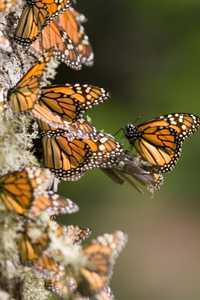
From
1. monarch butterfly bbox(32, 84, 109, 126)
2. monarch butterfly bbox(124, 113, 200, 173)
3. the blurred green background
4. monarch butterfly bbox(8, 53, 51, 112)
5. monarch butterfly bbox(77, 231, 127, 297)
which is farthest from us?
the blurred green background

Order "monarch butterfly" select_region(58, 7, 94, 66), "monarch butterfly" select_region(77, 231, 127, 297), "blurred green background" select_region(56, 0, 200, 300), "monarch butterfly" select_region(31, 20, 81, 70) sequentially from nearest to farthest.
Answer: "monarch butterfly" select_region(77, 231, 127, 297) < "monarch butterfly" select_region(31, 20, 81, 70) < "monarch butterfly" select_region(58, 7, 94, 66) < "blurred green background" select_region(56, 0, 200, 300)

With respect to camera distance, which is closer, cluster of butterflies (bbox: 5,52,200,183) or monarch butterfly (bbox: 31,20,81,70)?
cluster of butterflies (bbox: 5,52,200,183)

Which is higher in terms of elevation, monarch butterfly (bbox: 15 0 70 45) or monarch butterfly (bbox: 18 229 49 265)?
monarch butterfly (bbox: 15 0 70 45)

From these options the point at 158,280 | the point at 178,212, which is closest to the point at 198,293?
the point at 158,280

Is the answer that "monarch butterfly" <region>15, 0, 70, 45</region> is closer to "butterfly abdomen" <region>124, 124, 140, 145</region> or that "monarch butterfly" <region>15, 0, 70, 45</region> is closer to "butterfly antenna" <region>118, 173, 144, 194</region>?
"butterfly antenna" <region>118, 173, 144, 194</region>

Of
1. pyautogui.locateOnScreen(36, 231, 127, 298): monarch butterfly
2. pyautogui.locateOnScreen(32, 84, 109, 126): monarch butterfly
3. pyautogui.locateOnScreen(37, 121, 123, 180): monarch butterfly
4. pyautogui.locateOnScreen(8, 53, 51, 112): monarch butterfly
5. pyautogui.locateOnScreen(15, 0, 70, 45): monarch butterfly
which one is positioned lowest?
pyautogui.locateOnScreen(36, 231, 127, 298): monarch butterfly

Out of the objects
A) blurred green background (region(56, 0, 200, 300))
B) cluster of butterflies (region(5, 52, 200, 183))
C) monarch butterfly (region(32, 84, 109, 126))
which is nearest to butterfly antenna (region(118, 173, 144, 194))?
cluster of butterflies (region(5, 52, 200, 183))

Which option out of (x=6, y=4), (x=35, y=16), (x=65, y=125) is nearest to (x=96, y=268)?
(x=65, y=125)

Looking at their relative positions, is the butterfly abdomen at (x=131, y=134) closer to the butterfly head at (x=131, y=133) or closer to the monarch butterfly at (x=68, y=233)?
the butterfly head at (x=131, y=133)

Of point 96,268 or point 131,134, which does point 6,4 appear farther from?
point 131,134
